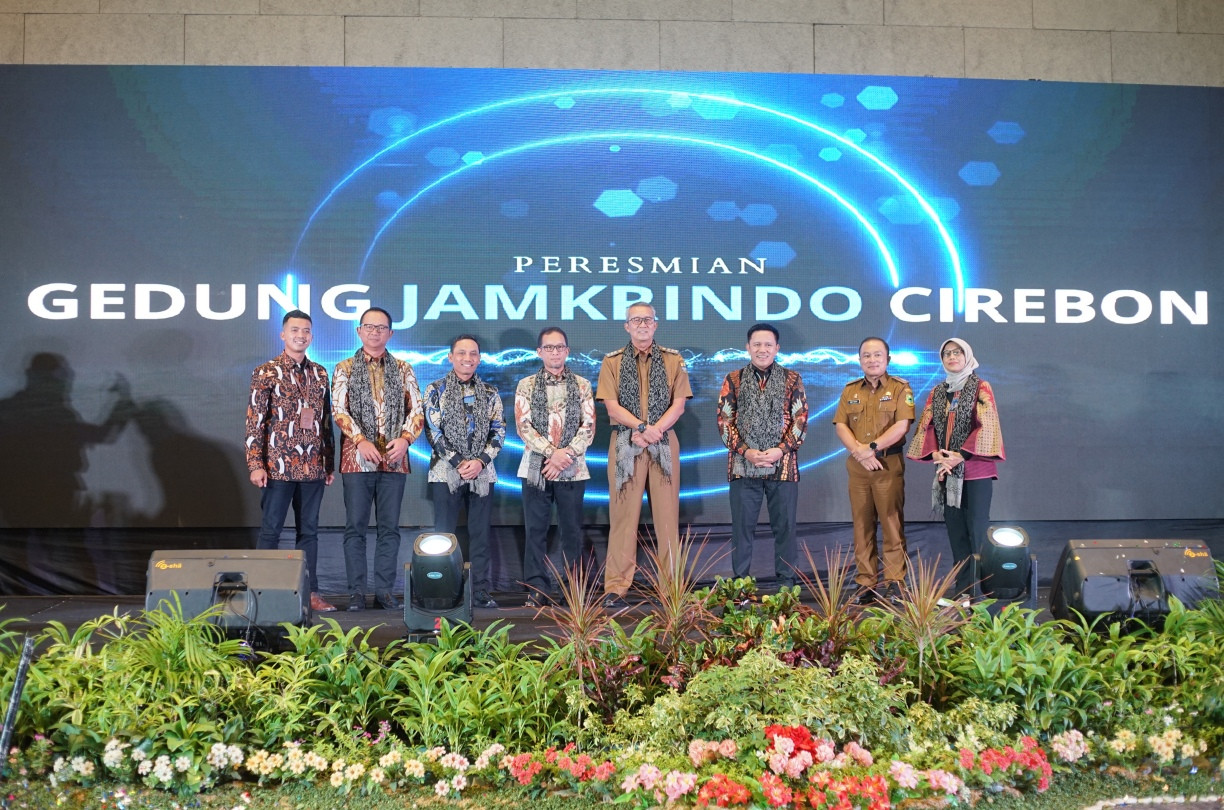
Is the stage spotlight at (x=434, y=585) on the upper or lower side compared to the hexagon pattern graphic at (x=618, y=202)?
lower

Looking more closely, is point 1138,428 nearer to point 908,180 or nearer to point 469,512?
point 908,180

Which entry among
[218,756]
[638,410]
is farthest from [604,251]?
[218,756]

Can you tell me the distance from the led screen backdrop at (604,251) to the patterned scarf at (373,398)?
2.43 ft

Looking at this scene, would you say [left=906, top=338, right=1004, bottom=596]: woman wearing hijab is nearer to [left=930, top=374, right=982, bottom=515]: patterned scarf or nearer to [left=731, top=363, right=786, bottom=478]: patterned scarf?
[left=930, top=374, right=982, bottom=515]: patterned scarf

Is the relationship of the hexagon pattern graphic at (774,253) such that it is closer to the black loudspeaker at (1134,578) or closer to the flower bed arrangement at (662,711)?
the black loudspeaker at (1134,578)

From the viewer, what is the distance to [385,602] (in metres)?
4.55

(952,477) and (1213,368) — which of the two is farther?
(1213,368)

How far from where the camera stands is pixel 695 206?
561 centimetres

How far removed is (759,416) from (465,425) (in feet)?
4.83

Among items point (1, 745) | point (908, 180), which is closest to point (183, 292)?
point (1, 745)

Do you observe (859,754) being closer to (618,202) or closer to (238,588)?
(238,588)

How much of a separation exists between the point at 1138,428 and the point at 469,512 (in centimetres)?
392

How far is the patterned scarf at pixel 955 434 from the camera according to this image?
15.2 ft

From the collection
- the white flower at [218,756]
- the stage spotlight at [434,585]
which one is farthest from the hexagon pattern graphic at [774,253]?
the white flower at [218,756]
